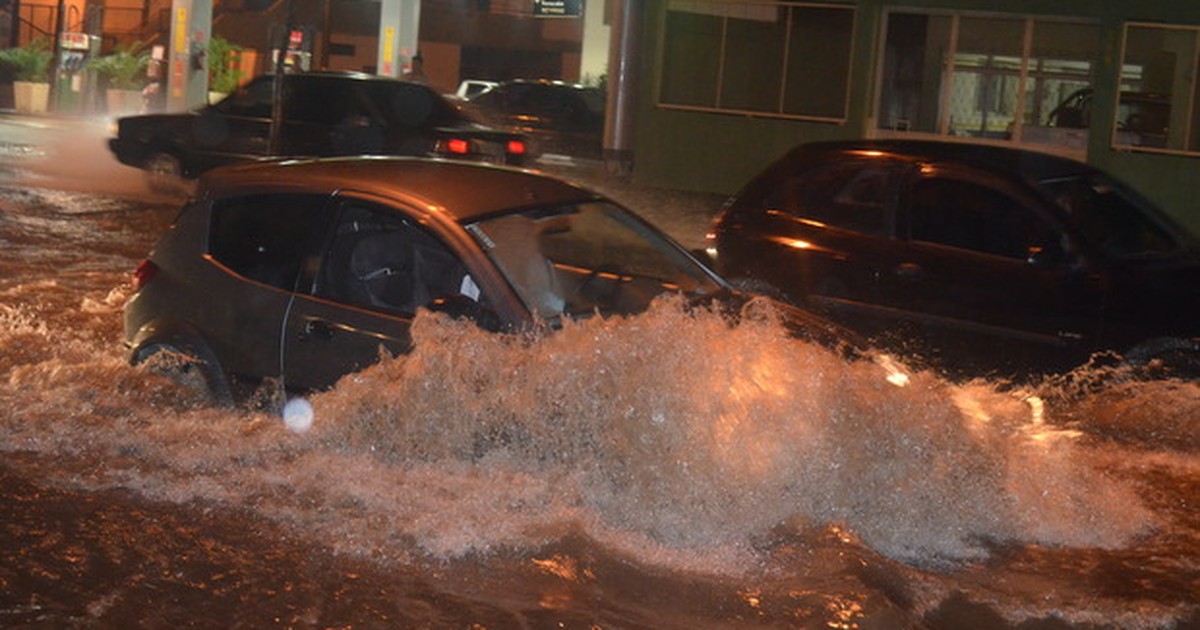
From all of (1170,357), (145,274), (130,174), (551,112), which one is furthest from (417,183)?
(551,112)

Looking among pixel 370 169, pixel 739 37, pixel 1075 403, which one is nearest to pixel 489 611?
pixel 370 169

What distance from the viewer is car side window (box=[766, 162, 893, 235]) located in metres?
9.66

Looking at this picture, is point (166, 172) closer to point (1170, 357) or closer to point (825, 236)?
point (825, 236)

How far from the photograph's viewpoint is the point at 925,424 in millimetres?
6547

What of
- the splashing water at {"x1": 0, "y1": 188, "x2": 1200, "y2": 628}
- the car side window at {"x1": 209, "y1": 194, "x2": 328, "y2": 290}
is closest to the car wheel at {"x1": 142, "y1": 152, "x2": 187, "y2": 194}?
the car side window at {"x1": 209, "y1": 194, "x2": 328, "y2": 290}

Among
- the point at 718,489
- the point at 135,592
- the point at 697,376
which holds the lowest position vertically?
the point at 135,592

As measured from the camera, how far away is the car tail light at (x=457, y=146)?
688 inches

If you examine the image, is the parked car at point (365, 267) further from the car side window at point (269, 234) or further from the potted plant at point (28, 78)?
the potted plant at point (28, 78)

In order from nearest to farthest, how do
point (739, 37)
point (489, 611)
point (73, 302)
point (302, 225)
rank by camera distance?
point (489, 611), point (302, 225), point (73, 302), point (739, 37)

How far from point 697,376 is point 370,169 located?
6.87 feet

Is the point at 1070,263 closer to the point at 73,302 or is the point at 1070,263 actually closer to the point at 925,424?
the point at 925,424

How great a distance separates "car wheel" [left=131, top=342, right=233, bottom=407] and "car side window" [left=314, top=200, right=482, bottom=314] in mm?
693

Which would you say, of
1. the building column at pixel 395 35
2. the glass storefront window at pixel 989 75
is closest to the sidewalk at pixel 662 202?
the glass storefront window at pixel 989 75

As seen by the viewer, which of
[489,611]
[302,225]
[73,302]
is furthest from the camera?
[73,302]
